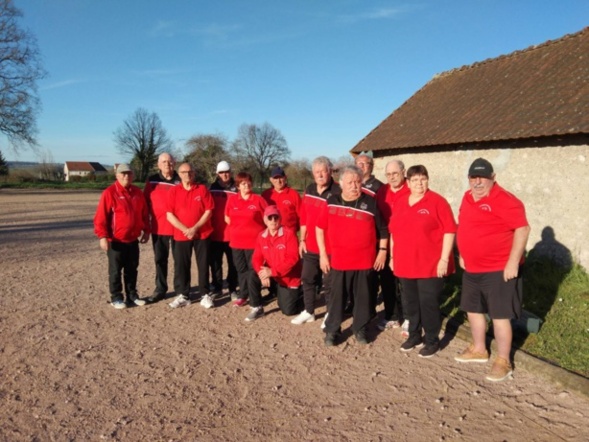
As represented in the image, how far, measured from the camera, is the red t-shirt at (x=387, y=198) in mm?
4797

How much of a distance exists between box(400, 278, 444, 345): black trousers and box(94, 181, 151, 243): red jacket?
11.9 ft

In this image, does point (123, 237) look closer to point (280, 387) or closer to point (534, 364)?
point (280, 387)

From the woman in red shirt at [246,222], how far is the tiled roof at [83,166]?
103606 mm

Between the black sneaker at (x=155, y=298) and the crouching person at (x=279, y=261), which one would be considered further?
the black sneaker at (x=155, y=298)

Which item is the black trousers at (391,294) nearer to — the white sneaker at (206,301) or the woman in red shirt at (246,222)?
the woman in red shirt at (246,222)

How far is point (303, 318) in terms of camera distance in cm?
531

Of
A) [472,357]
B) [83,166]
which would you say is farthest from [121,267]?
[83,166]

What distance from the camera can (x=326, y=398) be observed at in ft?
11.6

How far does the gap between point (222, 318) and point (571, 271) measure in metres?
5.45

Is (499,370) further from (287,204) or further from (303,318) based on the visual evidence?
(287,204)

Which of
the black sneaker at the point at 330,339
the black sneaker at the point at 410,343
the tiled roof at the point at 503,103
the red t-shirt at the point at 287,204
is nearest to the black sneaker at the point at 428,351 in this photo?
the black sneaker at the point at 410,343

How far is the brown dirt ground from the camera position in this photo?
122 inches

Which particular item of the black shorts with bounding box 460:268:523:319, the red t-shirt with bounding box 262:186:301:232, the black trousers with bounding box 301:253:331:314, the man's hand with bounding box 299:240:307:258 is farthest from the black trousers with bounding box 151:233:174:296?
the black shorts with bounding box 460:268:523:319

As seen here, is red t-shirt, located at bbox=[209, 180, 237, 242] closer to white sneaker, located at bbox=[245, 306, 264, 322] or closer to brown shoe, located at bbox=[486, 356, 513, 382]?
white sneaker, located at bbox=[245, 306, 264, 322]
